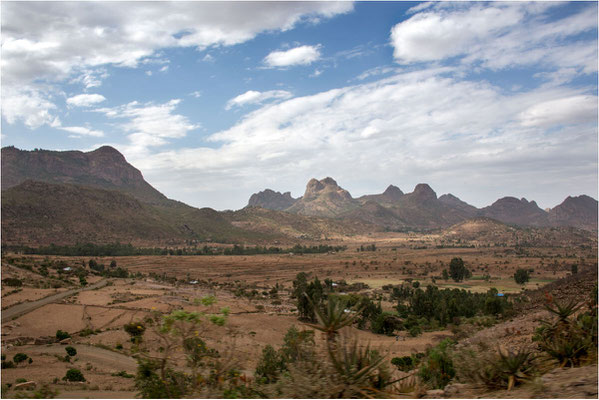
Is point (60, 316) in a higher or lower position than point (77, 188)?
lower

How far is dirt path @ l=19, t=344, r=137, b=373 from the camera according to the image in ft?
72.7

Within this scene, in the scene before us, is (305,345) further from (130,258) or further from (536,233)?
(536,233)

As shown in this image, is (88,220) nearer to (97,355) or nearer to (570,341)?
(97,355)

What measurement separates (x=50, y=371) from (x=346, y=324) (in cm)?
2068

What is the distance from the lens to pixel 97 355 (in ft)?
79.1

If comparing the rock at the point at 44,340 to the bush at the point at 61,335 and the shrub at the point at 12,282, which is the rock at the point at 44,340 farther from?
the shrub at the point at 12,282

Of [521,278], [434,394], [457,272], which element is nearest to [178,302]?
[434,394]

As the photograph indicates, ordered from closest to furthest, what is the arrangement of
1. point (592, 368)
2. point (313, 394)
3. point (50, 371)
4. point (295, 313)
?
point (313, 394) < point (592, 368) < point (50, 371) < point (295, 313)

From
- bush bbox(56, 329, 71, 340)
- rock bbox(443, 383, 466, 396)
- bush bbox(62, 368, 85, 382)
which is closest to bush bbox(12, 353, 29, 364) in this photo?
bush bbox(62, 368, 85, 382)

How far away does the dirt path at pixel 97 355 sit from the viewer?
2216 cm

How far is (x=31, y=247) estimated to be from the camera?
9256cm

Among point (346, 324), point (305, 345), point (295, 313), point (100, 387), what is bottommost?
point (295, 313)

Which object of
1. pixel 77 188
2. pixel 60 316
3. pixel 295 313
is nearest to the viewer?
pixel 60 316

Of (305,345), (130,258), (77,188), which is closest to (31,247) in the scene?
(130,258)
